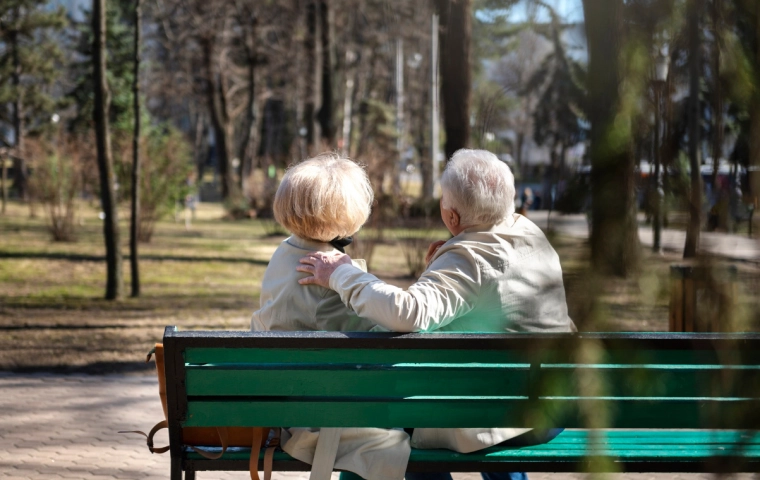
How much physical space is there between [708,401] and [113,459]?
12.8 ft

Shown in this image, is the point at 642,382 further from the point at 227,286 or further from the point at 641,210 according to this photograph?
the point at 227,286

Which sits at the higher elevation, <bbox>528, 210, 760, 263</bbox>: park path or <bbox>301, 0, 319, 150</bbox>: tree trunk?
<bbox>301, 0, 319, 150</bbox>: tree trunk

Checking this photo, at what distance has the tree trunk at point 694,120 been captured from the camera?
100 cm

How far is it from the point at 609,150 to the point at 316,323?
186 centimetres

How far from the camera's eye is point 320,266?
2.67 meters

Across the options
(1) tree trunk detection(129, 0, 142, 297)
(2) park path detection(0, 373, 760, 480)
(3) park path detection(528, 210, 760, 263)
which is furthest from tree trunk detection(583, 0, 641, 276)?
(1) tree trunk detection(129, 0, 142, 297)

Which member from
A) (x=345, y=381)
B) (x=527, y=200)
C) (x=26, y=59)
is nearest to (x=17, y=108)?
(x=26, y=59)

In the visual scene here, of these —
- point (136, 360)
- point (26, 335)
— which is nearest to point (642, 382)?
point (136, 360)

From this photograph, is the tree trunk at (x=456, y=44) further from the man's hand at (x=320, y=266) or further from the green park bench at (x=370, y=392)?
the man's hand at (x=320, y=266)

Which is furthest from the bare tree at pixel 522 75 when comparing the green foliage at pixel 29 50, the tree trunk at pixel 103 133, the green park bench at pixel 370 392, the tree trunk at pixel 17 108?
the tree trunk at pixel 17 108

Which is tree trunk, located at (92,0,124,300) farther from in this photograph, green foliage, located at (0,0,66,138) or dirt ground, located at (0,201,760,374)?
green foliage, located at (0,0,66,138)

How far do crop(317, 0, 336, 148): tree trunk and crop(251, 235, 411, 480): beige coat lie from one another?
19570 millimetres

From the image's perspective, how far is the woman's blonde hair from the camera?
273 cm

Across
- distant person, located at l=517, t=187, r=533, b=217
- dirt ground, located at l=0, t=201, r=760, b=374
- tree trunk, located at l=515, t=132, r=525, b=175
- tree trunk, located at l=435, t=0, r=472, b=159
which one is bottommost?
dirt ground, located at l=0, t=201, r=760, b=374
